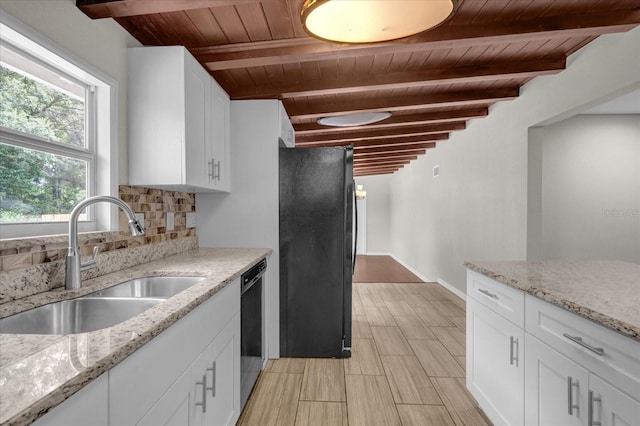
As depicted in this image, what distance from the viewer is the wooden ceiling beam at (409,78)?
2.99 m

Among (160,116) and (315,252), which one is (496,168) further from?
(160,116)

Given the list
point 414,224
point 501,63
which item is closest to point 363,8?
point 501,63

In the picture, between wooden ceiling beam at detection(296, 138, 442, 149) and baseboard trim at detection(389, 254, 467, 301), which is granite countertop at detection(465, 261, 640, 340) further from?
wooden ceiling beam at detection(296, 138, 442, 149)

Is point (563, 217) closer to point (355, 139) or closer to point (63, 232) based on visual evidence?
point (355, 139)

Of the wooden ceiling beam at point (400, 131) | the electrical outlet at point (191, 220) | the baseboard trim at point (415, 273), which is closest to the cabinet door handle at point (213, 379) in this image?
the electrical outlet at point (191, 220)

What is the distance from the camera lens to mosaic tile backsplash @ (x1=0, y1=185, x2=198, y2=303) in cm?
137

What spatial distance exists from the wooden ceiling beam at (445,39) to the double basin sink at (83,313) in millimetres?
1565

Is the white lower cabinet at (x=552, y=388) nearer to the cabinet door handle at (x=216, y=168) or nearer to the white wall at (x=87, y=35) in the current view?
the cabinet door handle at (x=216, y=168)

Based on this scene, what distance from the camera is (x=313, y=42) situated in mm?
2346

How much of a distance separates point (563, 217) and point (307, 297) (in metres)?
2.96

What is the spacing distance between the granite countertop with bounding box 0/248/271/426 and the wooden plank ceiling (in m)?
1.34

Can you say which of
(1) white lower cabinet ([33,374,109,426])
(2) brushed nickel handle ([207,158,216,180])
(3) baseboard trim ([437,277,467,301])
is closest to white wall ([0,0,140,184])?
(2) brushed nickel handle ([207,158,216,180])

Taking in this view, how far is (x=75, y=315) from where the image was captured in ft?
4.70

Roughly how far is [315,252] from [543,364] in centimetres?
184
